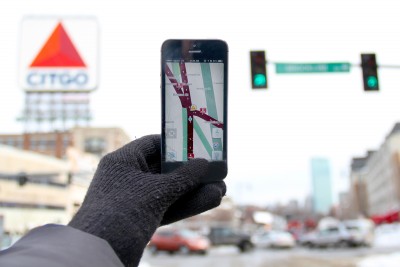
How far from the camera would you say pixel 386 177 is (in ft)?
301

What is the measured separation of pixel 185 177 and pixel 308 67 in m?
9.02

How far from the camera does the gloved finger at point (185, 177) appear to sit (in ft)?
4.50

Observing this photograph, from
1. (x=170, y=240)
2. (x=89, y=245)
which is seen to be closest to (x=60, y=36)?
(x=89, y=245)

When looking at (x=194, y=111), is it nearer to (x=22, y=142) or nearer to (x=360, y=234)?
(x=22, y=142)

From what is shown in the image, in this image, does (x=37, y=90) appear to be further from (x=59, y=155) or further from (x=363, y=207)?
(x=363, y=207)

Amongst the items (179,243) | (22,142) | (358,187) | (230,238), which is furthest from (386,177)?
(22,142)

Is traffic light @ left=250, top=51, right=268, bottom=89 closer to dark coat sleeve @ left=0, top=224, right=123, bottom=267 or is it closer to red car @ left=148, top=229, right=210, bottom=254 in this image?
dark coat sleeve @ left=0, top=224, right=123, bottom=267

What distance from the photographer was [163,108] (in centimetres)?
160

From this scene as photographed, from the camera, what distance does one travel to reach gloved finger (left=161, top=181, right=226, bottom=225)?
1471 mm

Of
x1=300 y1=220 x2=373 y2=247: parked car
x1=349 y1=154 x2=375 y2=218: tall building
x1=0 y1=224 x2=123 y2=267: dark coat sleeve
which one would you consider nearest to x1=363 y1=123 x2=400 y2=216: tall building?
x1=349 y1=154 x2=375 y2=218: tall building

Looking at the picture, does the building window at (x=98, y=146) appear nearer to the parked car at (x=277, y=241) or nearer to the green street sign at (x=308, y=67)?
the green street sign at (x=308, y=67)

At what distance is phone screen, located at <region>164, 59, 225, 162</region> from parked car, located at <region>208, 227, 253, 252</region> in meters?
27.6

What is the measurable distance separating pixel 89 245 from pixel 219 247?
1249 inches

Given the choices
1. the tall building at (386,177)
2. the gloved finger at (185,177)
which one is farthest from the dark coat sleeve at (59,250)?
the tall building at (386,177)
